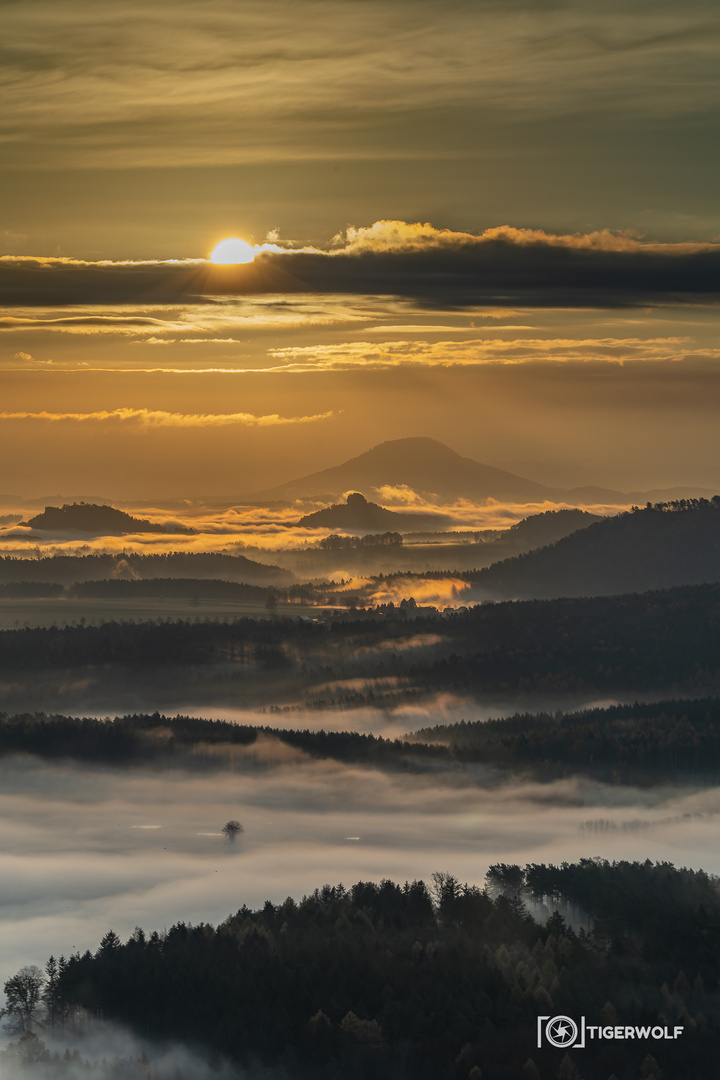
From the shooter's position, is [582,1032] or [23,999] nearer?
[582,1032]

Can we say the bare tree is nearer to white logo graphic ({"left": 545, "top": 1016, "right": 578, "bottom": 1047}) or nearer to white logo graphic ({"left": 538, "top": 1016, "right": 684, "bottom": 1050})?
white logo graphic ({"left": 538, "top": 1016, "right": 684, "bottom": 1050})

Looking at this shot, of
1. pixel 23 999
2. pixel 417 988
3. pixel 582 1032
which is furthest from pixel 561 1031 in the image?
pixel 23 999

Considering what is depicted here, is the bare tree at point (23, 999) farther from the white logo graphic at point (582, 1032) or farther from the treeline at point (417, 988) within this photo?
the white logo graphic at point (582, 1032)

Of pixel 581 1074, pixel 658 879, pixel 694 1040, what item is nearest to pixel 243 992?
pixel 581 1074

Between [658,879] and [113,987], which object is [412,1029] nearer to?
[113,987]

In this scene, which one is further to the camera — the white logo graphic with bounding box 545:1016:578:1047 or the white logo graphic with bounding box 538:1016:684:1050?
the white logo graphic with bounding box 545:1016:578:1047

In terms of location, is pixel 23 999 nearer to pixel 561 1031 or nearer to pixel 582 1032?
pixel 561 1031

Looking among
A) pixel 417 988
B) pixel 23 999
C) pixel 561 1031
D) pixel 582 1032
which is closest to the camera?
pixel 582 1032

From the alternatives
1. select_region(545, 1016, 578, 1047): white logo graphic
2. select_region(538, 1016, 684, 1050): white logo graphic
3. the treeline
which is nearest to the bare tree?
the treeline
